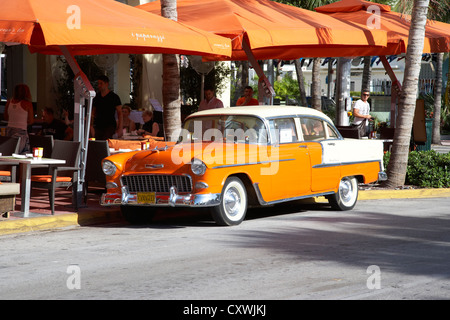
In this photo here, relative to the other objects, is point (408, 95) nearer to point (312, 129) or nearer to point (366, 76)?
point (312, 129)

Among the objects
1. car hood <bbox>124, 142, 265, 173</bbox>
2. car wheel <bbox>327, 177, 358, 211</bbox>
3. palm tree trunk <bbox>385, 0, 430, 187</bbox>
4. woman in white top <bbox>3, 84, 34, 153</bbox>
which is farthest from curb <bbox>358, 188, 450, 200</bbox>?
woman in white top <bbox>3, 84, 34, 153</bbox>

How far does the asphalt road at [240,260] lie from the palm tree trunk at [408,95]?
153 inches

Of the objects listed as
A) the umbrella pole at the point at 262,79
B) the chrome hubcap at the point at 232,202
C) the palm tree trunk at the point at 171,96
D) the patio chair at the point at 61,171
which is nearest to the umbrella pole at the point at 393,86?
the umbrella pole at the point at 262,79

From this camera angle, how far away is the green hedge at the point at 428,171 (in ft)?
53.2

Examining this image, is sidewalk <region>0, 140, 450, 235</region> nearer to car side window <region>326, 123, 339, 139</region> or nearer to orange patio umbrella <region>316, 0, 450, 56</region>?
car side window <region>326, 123, 339, 139</region>

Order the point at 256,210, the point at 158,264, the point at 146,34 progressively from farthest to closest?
the point at 256,210 < the point at 146,34 < the point at 158,264

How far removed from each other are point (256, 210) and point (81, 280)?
627 centimetres

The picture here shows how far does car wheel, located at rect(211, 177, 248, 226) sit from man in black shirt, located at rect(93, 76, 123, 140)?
4.19 metres

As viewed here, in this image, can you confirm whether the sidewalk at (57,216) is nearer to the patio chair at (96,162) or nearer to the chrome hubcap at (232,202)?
the patio chair at (96,162)

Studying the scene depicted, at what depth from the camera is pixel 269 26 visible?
14.8 m

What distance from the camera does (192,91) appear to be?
25.8 m

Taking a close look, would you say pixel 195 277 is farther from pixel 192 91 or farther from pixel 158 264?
pixel 192 91
